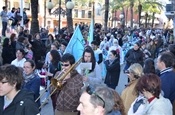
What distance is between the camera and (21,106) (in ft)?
13.0

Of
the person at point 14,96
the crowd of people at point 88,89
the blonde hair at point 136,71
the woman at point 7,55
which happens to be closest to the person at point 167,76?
the crowd of people at point 88,89

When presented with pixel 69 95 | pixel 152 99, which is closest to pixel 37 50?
pixel 69 95

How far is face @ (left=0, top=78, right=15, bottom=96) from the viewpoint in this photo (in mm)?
4105

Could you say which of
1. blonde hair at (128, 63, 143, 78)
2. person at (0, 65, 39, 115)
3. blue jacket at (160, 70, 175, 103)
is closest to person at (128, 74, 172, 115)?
blonde hair at (128, 63, 143, 78)

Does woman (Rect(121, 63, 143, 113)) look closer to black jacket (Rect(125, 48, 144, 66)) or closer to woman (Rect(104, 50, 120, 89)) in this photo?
woman (Rect(104, 50, 120, 89))

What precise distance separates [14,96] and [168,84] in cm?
245

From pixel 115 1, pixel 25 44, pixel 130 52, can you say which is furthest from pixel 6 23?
pixel 115 1

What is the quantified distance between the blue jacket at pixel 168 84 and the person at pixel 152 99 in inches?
43.9

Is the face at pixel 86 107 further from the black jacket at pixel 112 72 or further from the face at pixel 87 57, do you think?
the black jacket at pixel 112 72

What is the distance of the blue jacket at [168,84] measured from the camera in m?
5.63

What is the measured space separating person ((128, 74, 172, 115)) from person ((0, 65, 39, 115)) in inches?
48.4

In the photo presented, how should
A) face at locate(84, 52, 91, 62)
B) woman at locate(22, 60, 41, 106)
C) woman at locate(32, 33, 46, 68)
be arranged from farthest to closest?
woman at locate(32, 33, 46, 68) → face at locate(84, 52, 91, 62) → woman at locate(22, 60, 41, 106)

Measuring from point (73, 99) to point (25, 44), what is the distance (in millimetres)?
7054

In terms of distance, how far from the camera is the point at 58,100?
581 cm
